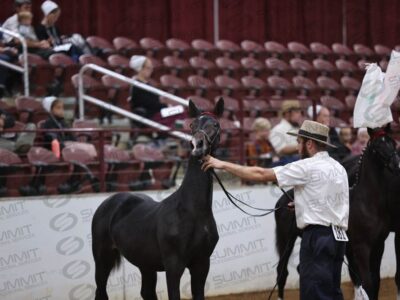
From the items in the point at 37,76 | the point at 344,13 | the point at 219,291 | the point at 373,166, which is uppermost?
the point at 344,13

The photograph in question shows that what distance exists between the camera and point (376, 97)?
8.91 m

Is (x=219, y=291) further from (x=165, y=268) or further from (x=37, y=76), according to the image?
(x=37, y=76)

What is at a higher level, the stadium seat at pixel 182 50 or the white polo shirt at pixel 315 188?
the stadium seat at pixel 182 50

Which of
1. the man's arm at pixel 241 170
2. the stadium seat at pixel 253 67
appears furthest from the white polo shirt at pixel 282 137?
the stadium seat at pixel 253 67

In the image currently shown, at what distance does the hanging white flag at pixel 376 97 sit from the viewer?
8.92m

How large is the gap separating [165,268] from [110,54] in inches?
355

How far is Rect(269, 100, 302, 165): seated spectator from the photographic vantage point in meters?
11.5

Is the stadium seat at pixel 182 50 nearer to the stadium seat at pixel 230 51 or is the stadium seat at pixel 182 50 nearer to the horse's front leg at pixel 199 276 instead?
the stadium seat at pixel 230 51

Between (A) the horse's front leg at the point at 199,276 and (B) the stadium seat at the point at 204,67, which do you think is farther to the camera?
(B) the stadium seat at the point at 204,67

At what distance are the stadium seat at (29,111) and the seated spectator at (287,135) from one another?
130 inches

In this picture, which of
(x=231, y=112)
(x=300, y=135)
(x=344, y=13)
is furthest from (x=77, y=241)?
(x=344, y=13)

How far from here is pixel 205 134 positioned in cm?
705

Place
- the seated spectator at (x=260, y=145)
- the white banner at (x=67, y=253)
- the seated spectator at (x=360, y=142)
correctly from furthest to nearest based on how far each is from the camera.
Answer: the seated spectator at (x=360, y=142) → the seated spectator at (x=260, y=145) → the white banner at (x=67, y=253)

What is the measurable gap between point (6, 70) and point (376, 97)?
6.38m
